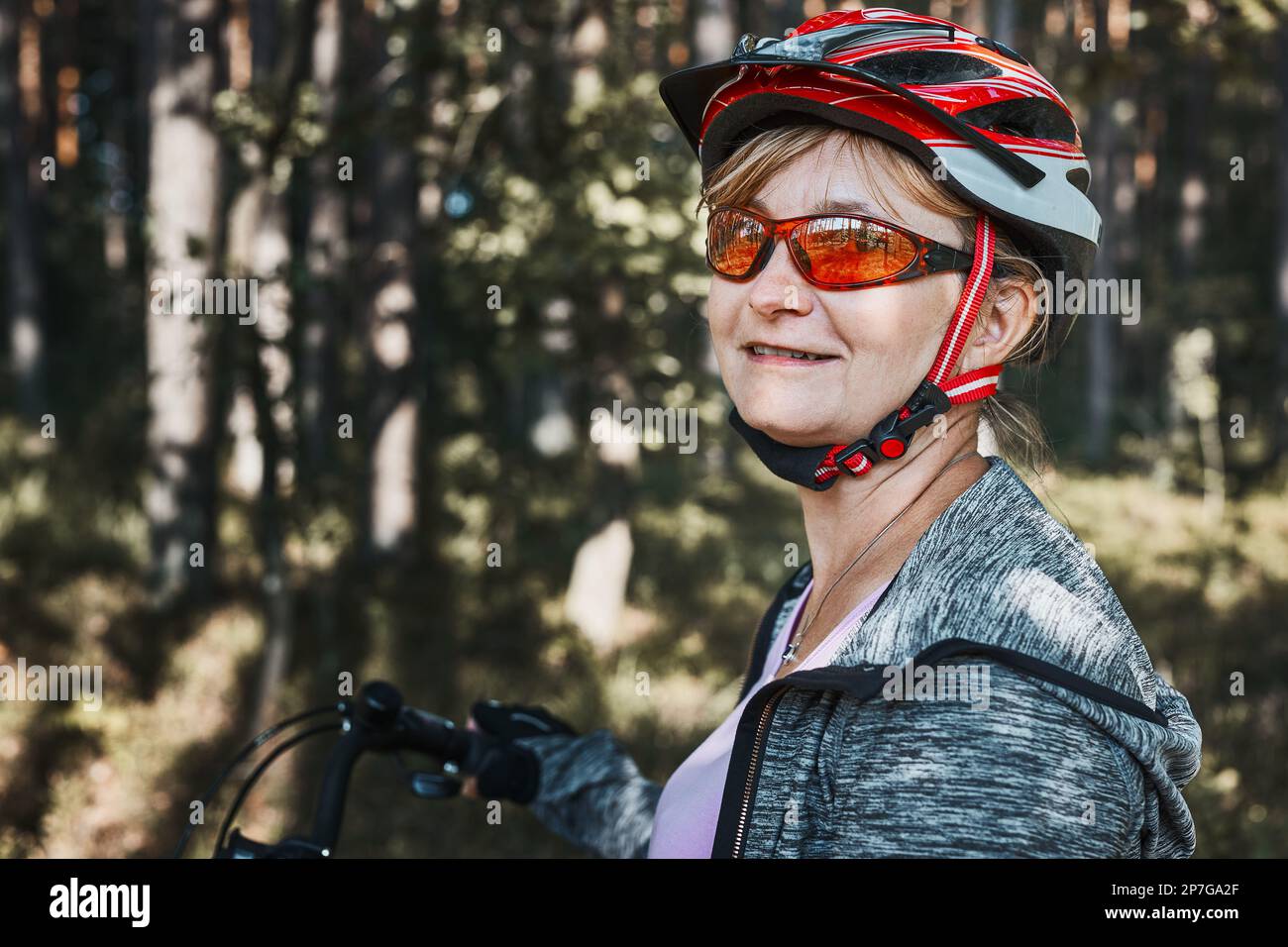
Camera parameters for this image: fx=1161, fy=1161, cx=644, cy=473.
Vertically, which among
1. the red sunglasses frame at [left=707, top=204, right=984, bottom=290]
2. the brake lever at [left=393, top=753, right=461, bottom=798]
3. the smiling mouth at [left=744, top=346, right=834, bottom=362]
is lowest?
the brake lever at [left=393, top=753, right=461, bottom=798]

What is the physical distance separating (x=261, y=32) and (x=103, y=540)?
6.38 meters

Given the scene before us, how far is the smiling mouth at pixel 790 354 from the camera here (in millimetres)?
1873

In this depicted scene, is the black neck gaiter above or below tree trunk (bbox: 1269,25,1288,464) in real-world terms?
below

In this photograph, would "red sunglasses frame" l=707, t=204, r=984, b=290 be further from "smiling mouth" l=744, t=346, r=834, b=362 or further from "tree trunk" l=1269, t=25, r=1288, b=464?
"tree trunk" l=1269, t=25, r=1288, b=464

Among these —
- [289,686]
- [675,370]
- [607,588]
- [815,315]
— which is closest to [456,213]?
[675,370]

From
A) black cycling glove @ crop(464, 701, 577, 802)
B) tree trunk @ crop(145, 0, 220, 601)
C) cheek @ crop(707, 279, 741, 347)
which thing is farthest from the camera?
tree trunk @ crop(145, 0, 220, 601)

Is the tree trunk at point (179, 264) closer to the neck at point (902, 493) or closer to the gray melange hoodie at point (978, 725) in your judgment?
the neck at point (902, 493)

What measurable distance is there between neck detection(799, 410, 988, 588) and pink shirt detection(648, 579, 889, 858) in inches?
5.9

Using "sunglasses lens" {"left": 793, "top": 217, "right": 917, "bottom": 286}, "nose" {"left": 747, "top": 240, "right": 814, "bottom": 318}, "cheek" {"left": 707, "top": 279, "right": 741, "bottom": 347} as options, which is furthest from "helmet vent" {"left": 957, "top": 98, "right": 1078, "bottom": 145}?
"cheek" {"left": 707, "top": 279, "right": 741, "bottom": 347}

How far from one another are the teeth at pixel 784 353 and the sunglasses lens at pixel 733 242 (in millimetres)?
135

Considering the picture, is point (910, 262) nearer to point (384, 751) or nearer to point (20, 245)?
point (384, 751)

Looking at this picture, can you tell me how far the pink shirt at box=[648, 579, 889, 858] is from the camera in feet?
5.74

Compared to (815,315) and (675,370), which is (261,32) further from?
(815,315)

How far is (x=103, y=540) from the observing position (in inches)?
446
